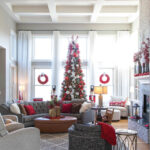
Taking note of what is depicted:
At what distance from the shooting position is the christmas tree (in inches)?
413

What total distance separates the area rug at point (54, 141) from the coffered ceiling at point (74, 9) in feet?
15.8

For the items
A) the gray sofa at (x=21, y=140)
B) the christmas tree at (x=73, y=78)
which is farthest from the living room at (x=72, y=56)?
the gray sofa at (x=21, y=140)

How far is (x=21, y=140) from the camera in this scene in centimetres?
389

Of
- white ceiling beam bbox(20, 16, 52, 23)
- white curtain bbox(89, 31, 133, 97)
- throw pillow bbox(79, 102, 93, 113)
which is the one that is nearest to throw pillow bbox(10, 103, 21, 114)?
throw pillow bbox(79, 102, 93, 113)

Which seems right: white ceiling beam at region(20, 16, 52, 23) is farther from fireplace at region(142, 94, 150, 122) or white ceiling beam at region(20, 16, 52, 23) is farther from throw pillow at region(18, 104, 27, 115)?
fireplace at region(142, 94, 150, 122)

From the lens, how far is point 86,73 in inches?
457

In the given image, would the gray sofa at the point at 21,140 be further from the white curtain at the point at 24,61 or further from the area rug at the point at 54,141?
the white curtain at the point at 24,61

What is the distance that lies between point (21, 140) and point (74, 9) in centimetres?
721

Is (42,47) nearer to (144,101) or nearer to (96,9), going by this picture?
(96,9)

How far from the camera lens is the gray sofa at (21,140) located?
3.64 meters

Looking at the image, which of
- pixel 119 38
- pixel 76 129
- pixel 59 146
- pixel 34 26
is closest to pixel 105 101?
pixel 119 38

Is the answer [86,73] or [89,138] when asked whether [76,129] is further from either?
[86,73]

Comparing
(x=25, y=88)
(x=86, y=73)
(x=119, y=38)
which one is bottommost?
(x=25, y=88)

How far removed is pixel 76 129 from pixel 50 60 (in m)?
7.27
